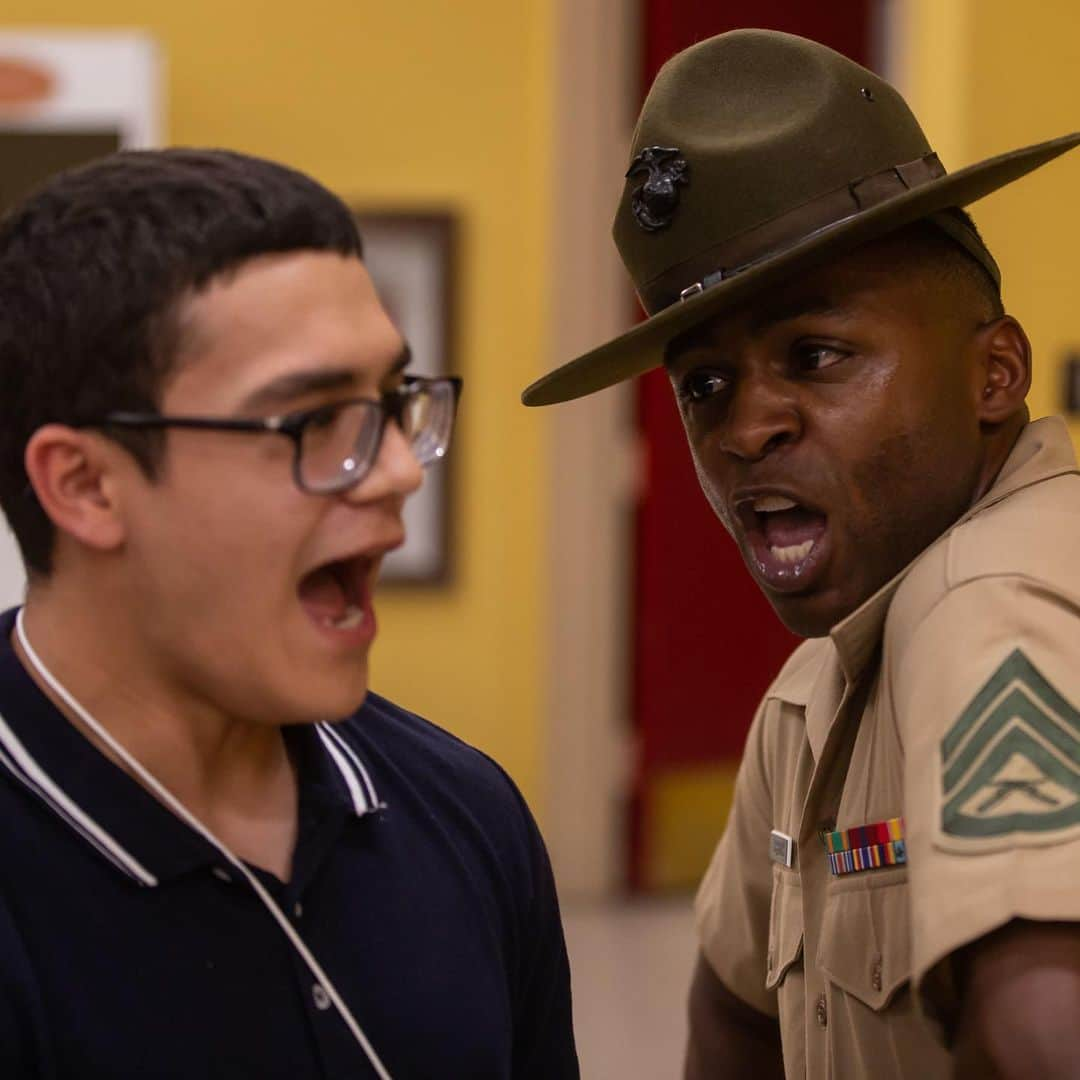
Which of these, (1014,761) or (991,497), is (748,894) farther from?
(1014,761)

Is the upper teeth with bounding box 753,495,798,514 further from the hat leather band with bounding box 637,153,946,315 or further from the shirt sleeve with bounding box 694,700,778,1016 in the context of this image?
the shirt sleeve with bounding box 694,700,778,1016

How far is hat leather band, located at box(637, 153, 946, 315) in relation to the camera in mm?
1476

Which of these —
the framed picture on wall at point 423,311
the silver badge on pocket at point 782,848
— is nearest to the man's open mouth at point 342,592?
the silver badge on pocket at point 782,848

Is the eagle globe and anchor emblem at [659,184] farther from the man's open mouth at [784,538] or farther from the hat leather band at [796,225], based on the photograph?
the man's open mouth at [784,538]

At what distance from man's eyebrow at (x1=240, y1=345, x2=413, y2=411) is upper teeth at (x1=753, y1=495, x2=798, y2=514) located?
1.46 ft

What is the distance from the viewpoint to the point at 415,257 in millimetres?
4605

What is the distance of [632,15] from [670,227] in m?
3.43

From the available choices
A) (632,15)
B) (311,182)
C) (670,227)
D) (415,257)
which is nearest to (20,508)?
(311,182)

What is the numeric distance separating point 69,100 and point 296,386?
3.02m

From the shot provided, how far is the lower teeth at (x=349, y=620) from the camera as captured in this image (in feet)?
3.98

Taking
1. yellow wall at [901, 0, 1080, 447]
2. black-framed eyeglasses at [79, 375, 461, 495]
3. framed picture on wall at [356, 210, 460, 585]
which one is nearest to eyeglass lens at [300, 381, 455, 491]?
black-framed eyeglasses at [79, 375, 461, 495]

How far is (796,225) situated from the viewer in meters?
1.48

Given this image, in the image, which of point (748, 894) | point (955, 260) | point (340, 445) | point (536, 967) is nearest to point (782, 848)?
point (748, 894)

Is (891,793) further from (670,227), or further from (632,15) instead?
(632,15)
